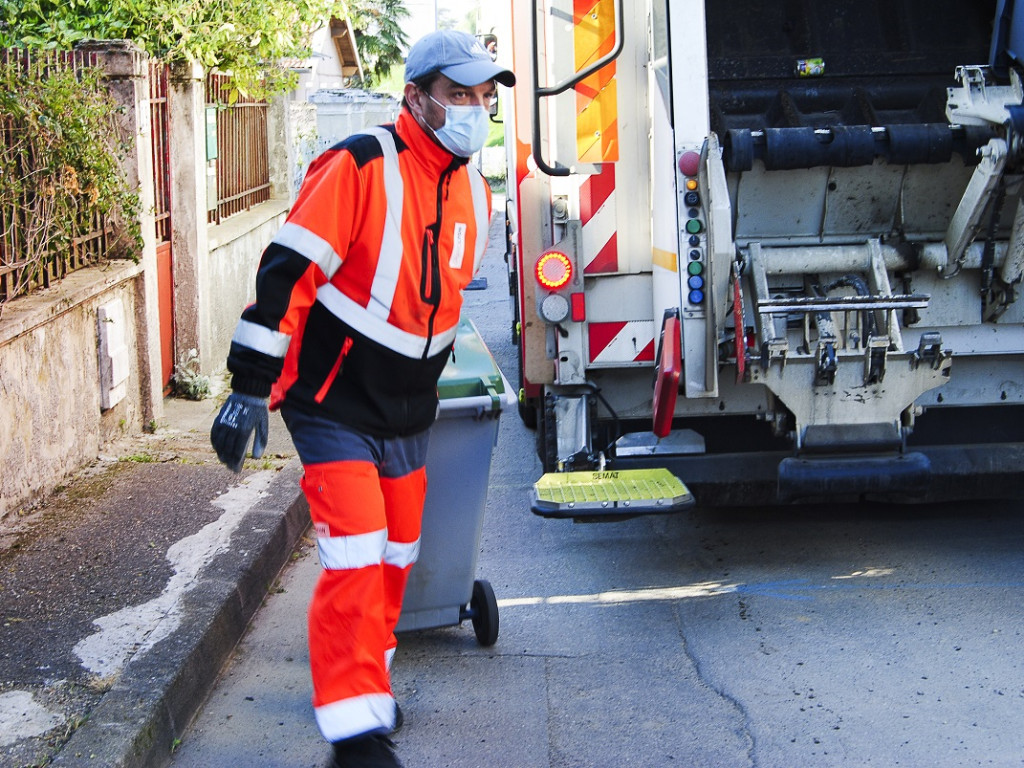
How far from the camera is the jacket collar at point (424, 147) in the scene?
10.5 feet

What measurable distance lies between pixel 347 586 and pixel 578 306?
6.13ft

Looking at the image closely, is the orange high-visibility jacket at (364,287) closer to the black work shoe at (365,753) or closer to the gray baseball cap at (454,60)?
the gray baseball cap at (454,60)

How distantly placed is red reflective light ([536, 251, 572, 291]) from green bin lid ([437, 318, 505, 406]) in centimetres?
71

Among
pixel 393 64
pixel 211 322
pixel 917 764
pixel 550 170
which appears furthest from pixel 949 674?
pixel 393 64

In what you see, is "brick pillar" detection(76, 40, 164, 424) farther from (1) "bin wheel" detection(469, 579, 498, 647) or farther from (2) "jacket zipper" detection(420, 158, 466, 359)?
(2) "jacket zipper" detection(420, 158, 466, 359)

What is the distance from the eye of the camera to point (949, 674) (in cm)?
375

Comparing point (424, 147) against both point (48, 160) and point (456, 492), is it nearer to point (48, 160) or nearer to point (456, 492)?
point (456, 492)

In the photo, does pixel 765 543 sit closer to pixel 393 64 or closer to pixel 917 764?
pixel 917 764

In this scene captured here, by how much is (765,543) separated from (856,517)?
1.67 feet

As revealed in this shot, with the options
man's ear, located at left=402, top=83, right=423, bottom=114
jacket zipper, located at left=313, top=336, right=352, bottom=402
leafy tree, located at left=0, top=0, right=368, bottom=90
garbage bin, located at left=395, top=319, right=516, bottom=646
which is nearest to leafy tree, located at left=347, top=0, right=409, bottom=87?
leafy tree, located at left=0, top=0, right=368, bottom=90

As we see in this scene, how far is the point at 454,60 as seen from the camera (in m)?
3.21

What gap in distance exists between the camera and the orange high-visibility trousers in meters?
3.04

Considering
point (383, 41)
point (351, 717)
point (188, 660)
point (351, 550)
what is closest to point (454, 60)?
point (351, 550)

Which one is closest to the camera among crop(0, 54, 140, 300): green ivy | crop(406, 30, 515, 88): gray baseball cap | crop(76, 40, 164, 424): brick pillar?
crop(406, 30, 515, 88): gray baseball cap
